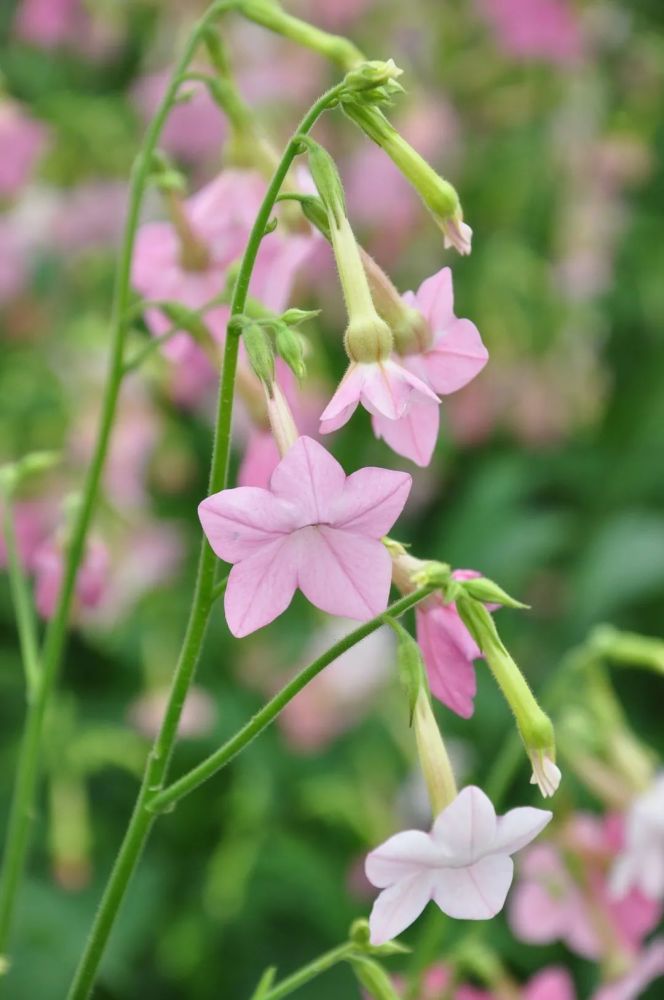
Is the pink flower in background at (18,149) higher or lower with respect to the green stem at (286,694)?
higher

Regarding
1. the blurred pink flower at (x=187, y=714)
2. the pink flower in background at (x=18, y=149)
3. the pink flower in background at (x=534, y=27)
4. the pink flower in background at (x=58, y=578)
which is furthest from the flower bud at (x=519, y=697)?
the pink flower in background at (x=534, y=27)

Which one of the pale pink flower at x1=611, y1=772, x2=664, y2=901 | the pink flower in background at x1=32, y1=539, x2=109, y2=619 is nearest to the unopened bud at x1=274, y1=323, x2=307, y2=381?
the pink flower in background at x1=32, y1=539, x2=109, y2=619

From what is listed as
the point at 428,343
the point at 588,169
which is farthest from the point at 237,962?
the point at 588,169

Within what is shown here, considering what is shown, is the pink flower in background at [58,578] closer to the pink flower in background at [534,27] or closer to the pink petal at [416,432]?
the pink petal at [416,432]

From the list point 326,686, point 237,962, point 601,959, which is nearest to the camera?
point 601,959

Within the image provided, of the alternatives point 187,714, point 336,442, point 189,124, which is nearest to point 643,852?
point 187,714

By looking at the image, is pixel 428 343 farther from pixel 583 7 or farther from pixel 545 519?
pixel 583 7
